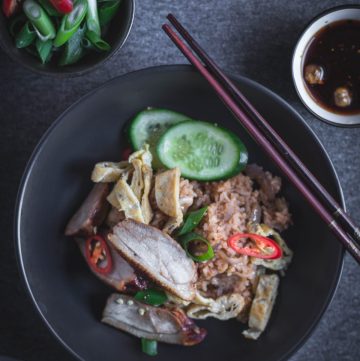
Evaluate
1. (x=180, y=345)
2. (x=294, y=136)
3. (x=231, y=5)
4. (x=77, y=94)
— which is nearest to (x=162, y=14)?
(x=231, y=5)

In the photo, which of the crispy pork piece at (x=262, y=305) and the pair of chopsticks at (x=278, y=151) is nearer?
the pair of chopsticks at (x=278, y=151)

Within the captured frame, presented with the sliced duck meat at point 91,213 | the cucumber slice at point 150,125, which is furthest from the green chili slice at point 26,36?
the sliced duck meat at point 91,213

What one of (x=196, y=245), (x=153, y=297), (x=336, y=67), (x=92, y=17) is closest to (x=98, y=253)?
(x=153, y=297)

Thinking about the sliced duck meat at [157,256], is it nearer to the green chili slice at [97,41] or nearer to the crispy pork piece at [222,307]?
the crispy pork piece at [222,307]

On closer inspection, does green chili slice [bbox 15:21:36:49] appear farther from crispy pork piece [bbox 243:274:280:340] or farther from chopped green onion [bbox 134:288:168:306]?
crispy pork piece [bbox 243:274:280:340]

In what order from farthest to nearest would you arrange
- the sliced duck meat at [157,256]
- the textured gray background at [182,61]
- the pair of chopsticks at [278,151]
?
the textured gray background at [182,61]
the sliced duck meat at [157,256]
the pair of chopsticks at [278,151]

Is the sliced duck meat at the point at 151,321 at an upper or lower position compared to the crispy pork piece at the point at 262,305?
upper

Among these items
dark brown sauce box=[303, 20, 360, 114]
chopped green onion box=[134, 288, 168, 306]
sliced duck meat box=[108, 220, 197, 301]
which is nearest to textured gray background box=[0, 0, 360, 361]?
dark brown sauce box=[303, 20, 360, 114]
